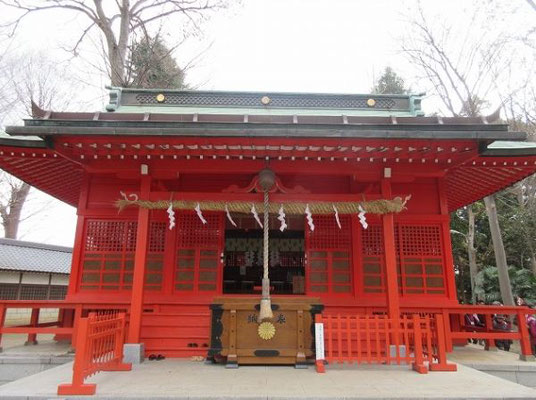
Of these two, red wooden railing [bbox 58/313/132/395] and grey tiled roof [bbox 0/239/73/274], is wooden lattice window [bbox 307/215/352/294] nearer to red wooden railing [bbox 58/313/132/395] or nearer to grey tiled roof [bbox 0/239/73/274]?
red wooden railing [bbox 58/313/132/395]

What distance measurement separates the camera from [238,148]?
665 cm

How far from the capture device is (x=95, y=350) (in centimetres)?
559

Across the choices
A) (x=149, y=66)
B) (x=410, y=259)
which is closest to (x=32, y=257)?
(x=149, y=66)

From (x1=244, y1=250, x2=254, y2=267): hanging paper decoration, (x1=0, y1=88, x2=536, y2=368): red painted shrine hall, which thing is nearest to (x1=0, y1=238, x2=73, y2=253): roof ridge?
(x1=0, y1=88, x2=536, y2=368): red painted shrine hall

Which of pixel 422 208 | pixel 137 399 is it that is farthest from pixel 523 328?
pixel 137 399

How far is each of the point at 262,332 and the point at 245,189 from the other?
2.70 meters

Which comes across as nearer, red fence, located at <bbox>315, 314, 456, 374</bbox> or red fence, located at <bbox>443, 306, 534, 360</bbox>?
red fence, located at <bbox>315, 314, 456, 374</bbox>

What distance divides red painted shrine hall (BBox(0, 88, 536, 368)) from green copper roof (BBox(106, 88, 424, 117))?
0.04 meters

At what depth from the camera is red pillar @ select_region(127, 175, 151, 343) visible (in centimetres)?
679

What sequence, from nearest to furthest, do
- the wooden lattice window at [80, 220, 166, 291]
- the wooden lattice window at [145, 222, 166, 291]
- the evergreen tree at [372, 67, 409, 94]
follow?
the wooden lattice window at [145, 222, 166, 291] < the wooden lattice window at [80, 220, 166, 291] < the evergreen tree at [372, 67, 409, 94]

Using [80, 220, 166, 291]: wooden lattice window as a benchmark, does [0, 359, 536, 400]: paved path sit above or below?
below

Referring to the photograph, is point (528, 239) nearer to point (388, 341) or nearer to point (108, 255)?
point (388, 341)

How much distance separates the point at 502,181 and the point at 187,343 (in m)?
8.32

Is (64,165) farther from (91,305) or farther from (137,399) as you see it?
(137,399)
